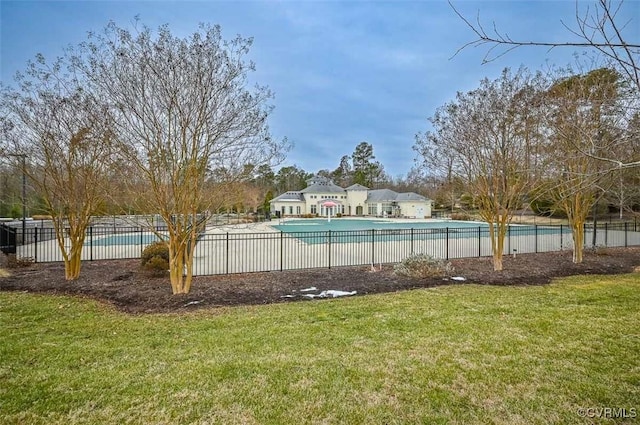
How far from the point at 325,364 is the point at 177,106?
5120 millimetres

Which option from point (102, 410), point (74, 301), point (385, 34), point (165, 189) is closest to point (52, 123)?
point (165, 189)

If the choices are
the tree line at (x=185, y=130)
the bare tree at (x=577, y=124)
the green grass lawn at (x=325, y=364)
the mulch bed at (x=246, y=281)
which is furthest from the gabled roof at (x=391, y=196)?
the green grass lawn at (x=325, y=364)

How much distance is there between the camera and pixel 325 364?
3348 mm

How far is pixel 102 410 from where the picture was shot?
2537mm

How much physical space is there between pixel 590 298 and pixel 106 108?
379 inches

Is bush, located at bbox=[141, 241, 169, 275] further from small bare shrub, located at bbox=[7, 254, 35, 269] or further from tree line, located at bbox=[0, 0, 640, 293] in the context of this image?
small bare shrub, located at bbox=[7, 254, 35, 269]

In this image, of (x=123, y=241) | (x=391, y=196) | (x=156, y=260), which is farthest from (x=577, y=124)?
(x=391, y=196)

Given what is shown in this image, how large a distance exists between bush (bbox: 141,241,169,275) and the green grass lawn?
326cm

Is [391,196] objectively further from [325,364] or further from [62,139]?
[325,364]

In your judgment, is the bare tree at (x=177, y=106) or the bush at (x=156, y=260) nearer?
the bare tree at (x=177, y=106)

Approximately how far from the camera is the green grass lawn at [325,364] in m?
2.55

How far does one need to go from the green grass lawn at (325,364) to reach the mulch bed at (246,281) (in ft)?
2.90

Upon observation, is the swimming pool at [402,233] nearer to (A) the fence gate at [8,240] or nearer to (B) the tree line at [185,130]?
(B) the tree line at [185,130]

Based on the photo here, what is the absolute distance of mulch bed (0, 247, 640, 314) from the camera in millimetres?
6305
